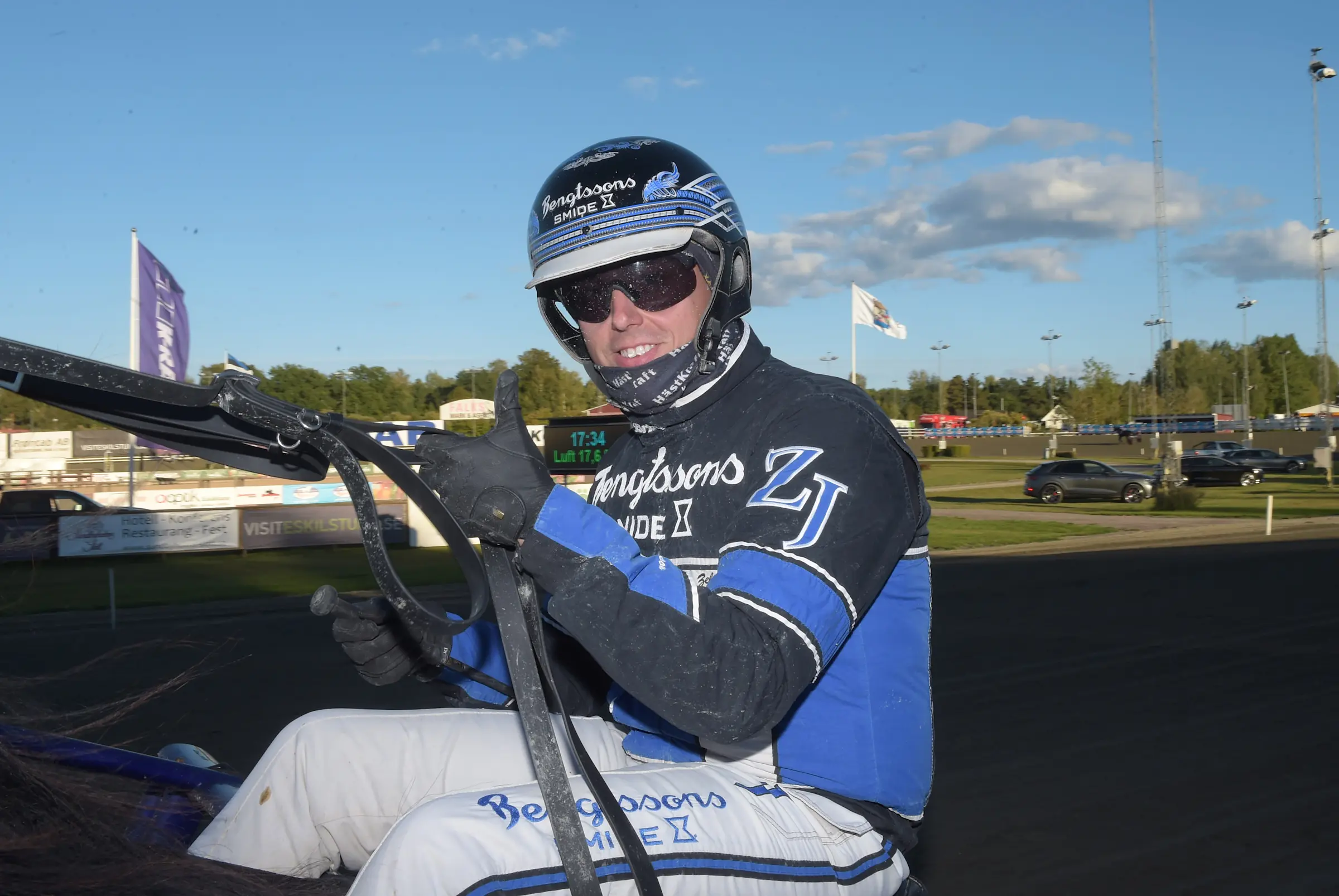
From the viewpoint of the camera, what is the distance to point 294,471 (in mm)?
1765

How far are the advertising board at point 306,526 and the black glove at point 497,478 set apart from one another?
18.2 m

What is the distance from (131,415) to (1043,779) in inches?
184

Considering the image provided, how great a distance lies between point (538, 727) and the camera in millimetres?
1497

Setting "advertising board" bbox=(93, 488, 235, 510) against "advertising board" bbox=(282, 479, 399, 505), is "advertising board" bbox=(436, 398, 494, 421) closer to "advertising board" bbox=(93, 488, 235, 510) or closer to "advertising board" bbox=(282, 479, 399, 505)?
"advertising board" bbox=(282, 479, 399, 505)

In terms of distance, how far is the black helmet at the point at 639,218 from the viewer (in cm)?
207

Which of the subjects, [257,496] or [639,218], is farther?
[257,496]

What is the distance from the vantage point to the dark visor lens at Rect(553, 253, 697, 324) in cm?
213

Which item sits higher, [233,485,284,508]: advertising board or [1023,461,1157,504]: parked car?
[233,485,284,508]: advertising board

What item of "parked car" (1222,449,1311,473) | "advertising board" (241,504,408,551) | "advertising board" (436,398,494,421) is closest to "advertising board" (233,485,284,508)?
"advertising board" (241,504,408,551)

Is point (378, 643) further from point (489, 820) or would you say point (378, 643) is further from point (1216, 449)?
point (1216, 449)

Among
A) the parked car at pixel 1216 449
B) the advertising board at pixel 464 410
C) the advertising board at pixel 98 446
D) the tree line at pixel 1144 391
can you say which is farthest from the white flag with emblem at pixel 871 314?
the tree line at pixel 1144 391

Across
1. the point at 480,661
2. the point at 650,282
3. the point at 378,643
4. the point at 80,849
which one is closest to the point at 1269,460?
the point at 650,282

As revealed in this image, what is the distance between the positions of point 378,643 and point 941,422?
10157 centimetres

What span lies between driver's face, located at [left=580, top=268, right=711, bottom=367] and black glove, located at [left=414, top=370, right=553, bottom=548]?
2.07 ft
